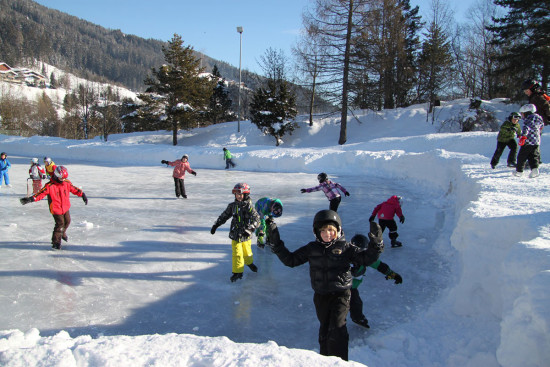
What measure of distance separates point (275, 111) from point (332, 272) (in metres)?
25.5

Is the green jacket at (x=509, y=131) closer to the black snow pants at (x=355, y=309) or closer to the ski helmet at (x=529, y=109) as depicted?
the ski helmet at (x=529, y=109)

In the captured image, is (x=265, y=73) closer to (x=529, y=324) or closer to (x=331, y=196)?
(x=331, y=196)

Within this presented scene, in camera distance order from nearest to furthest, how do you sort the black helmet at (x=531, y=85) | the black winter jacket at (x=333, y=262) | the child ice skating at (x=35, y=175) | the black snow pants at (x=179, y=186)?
the black winter jacket at (x=333, y=262) < the black helmet at (x=531, y=85) < the black snow pants at (x=179, y=186) < the child ice skating at (x=35, y=175)

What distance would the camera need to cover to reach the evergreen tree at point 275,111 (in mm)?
27266

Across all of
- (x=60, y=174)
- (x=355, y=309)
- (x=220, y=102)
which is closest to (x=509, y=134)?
(x=355, y=309)

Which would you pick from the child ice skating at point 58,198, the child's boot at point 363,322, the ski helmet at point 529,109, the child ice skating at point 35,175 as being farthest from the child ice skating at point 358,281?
the child ice skating at point 35,175

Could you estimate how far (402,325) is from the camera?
354 cm

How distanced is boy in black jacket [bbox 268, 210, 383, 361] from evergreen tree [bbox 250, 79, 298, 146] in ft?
80.7

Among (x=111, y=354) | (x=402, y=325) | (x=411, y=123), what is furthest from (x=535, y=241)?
(x=411, y=123)

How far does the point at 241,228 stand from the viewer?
4.69 meters

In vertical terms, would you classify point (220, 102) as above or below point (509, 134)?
above

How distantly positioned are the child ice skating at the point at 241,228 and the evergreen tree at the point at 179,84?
960 inches

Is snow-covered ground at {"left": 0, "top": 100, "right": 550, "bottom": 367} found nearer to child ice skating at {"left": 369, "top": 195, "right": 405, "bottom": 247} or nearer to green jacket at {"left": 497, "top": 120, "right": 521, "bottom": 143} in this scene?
child ice skating at {"left": 369, "top": 195, "right": 405, "bottom": 247}

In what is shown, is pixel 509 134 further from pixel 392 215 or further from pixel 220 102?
pixel 220 102
